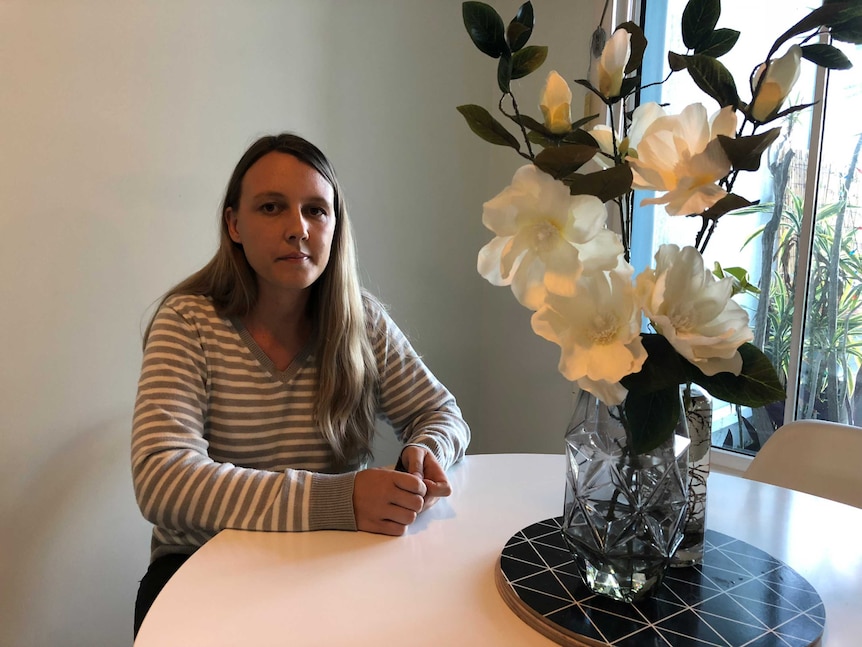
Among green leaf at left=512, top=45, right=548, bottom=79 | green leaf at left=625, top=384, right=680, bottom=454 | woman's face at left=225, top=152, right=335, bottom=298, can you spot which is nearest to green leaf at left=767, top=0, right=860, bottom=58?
green leaf at left=512, top=45, right=548, bottom=79

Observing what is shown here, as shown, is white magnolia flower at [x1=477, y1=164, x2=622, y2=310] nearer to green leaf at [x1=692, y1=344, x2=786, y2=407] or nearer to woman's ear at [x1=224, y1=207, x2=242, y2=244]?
green leaf at [x1=692, y1=344, x2=786, y2=407]

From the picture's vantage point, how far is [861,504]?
1.36 metres

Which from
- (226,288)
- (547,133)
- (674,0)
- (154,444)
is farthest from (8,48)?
(674,0)

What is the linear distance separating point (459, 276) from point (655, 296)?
1.88 meters

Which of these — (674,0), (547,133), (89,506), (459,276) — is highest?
(674,0)

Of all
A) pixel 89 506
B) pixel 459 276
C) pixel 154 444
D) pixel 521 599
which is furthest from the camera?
pixel 459 276

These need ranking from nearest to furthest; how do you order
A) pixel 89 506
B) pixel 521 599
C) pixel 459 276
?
pixel 521 599
pixel 89 506
pixel 459 276

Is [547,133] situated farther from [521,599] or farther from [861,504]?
[861,504]

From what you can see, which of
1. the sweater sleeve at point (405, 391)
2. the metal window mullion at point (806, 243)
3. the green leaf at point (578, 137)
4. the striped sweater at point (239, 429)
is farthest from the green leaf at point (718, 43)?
the metal window mullion at point (806, 243)

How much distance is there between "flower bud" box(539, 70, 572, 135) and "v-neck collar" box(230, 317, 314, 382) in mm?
819

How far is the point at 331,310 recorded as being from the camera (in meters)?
1.44

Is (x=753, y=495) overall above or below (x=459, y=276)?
below

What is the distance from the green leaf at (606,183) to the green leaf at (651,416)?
195 millimetres

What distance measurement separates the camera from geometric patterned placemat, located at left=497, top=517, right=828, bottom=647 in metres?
0.74
